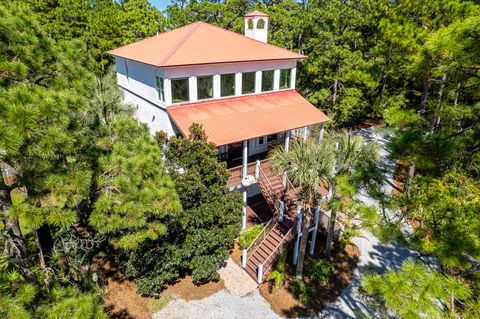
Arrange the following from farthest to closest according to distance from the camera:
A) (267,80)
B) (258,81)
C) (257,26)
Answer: (257,26), (267,80), (258,81)

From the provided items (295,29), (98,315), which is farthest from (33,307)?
(295,29)

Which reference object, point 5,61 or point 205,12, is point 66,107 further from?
point 205,12

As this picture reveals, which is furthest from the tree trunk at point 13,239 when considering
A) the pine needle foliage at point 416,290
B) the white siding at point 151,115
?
the white siding at point 151,115

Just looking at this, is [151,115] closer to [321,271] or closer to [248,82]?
[248,82]

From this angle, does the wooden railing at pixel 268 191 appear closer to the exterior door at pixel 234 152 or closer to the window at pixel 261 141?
the exterior door at pixel 234 152

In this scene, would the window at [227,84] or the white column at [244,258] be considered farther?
the window at [227,84]

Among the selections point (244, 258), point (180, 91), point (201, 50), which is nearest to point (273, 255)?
point (244, 258)

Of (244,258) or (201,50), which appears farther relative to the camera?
(201,50)
